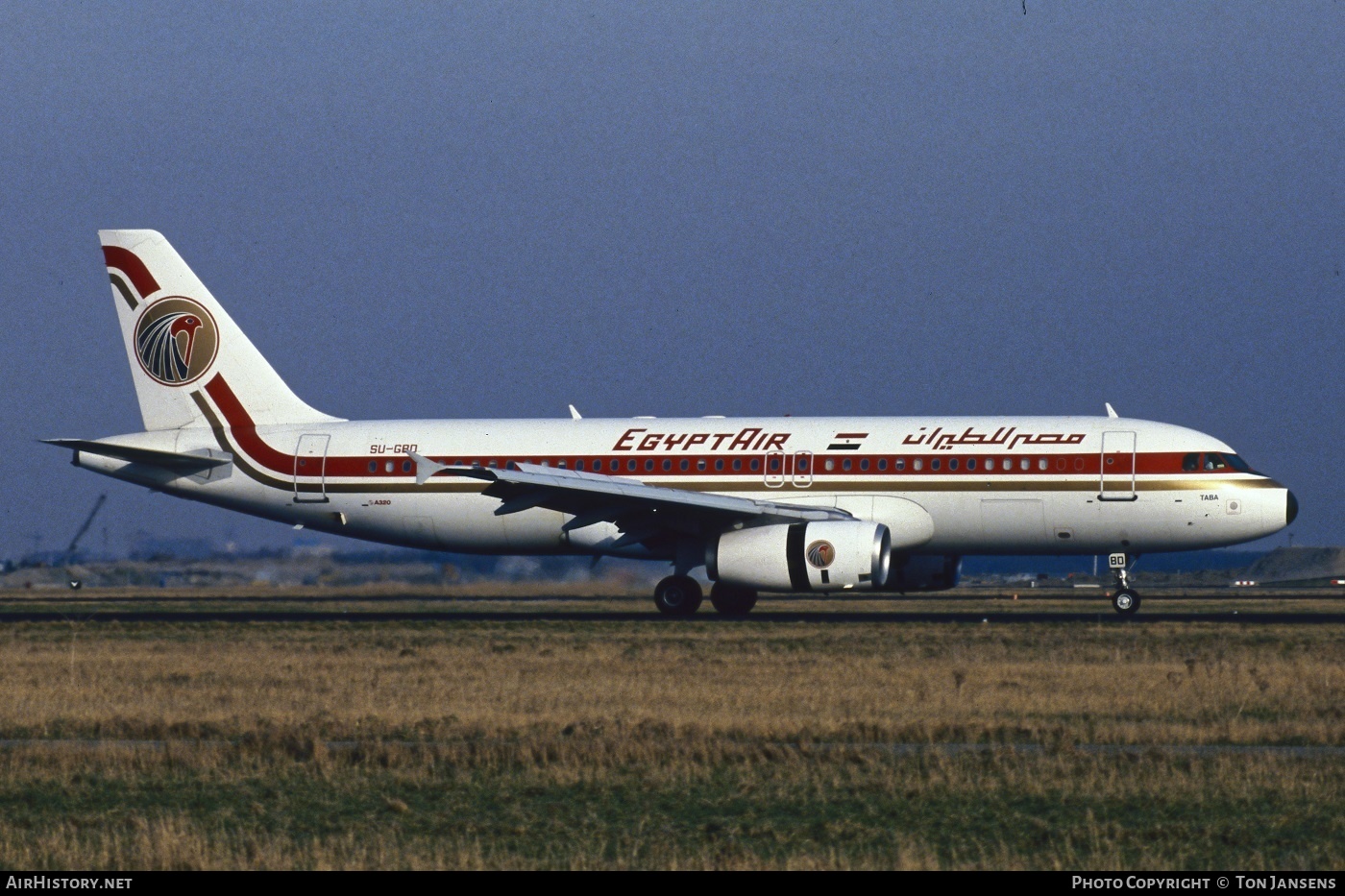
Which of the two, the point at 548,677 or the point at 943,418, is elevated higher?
the point at 943,418

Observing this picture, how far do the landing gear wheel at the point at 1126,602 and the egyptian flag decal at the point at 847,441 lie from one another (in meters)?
6.32

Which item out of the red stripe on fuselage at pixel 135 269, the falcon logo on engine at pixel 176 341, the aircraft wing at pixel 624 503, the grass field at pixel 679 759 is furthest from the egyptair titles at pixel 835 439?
the red stripe on fuselage at pixel 135 269

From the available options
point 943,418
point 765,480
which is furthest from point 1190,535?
point 765,480

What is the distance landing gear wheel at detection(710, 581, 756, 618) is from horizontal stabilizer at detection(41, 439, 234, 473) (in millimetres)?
11884

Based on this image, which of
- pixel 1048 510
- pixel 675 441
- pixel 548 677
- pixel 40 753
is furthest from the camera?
pixel 675 441

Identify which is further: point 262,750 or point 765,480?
point 765,480

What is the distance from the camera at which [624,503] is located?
120 feet

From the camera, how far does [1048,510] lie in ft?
122

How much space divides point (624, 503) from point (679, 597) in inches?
113

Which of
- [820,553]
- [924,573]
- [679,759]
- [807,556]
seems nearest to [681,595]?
[807,556]

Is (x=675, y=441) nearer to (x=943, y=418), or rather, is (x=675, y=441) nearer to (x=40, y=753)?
(x=943, y=418)

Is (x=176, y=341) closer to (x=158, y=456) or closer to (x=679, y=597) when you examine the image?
(x=158, y=456)
